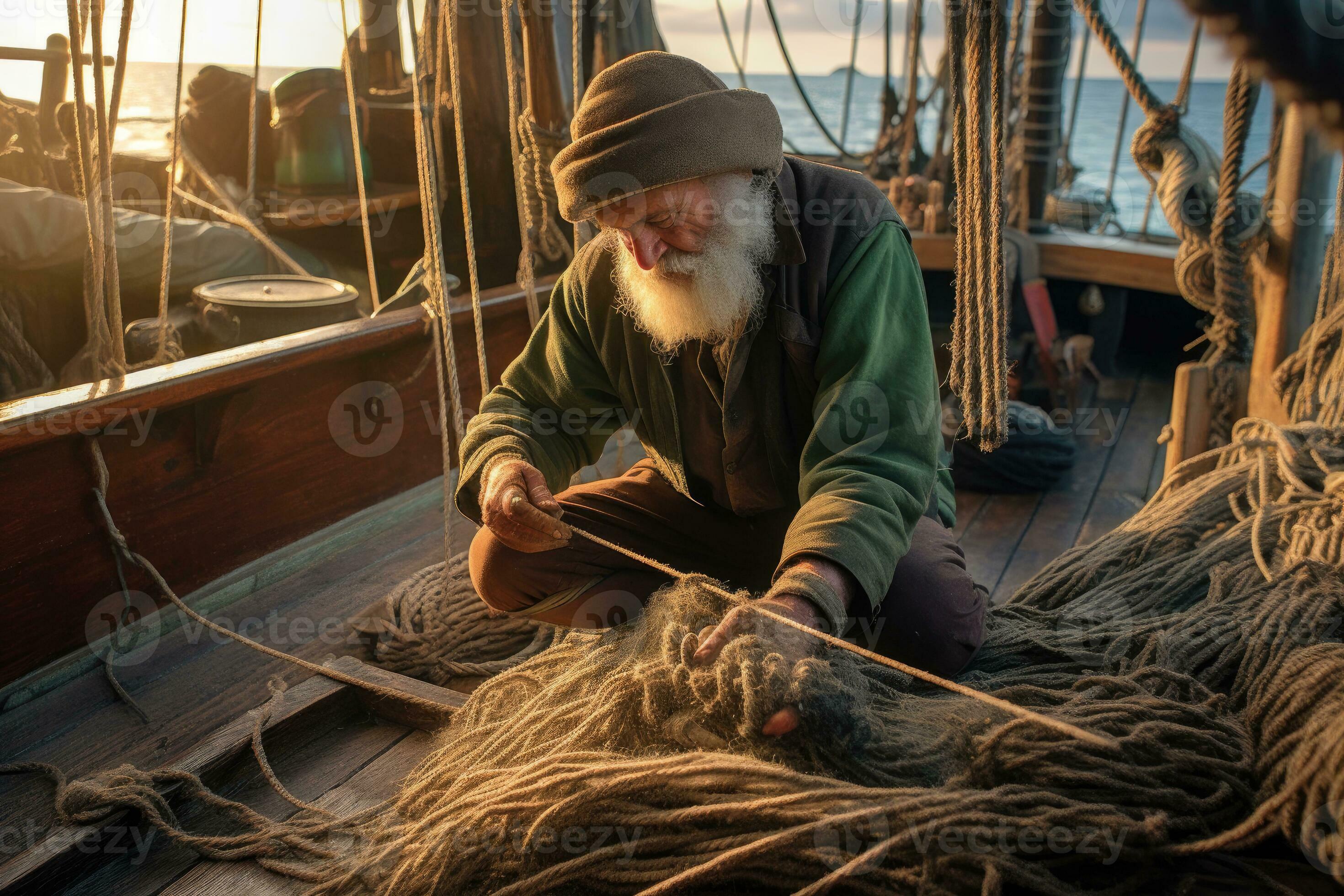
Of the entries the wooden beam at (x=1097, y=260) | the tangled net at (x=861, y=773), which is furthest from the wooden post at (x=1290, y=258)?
the wooden beam at (x=1097, y=260)

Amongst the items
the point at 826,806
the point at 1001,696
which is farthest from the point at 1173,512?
the point at 826,806

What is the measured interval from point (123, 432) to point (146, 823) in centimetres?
89

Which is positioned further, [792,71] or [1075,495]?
[792,71]

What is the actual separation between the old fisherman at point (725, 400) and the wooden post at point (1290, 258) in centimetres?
98

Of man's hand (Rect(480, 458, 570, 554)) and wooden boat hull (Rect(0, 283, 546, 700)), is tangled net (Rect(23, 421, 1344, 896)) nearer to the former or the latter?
man's hand (Rect(480, 458, 570, 554))

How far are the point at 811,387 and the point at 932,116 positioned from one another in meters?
32.4

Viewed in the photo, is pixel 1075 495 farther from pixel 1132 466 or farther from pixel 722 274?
pixel 722 274

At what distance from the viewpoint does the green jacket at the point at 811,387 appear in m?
1.49

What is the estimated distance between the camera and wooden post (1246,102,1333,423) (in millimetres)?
2326

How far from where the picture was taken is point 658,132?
62.0 inches

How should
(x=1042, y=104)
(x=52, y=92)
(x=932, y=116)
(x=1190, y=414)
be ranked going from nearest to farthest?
(x=1190, y=414)
(x=1042, y=104)
(x=52, y=92)
(x=932, y=116)

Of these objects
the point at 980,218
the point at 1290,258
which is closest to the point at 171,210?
the point at 980,218

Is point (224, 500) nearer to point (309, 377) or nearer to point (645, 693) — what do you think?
point (309, 377)

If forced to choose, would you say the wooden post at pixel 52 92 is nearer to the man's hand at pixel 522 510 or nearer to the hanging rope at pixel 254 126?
the hanging rope at pixel 254 126
